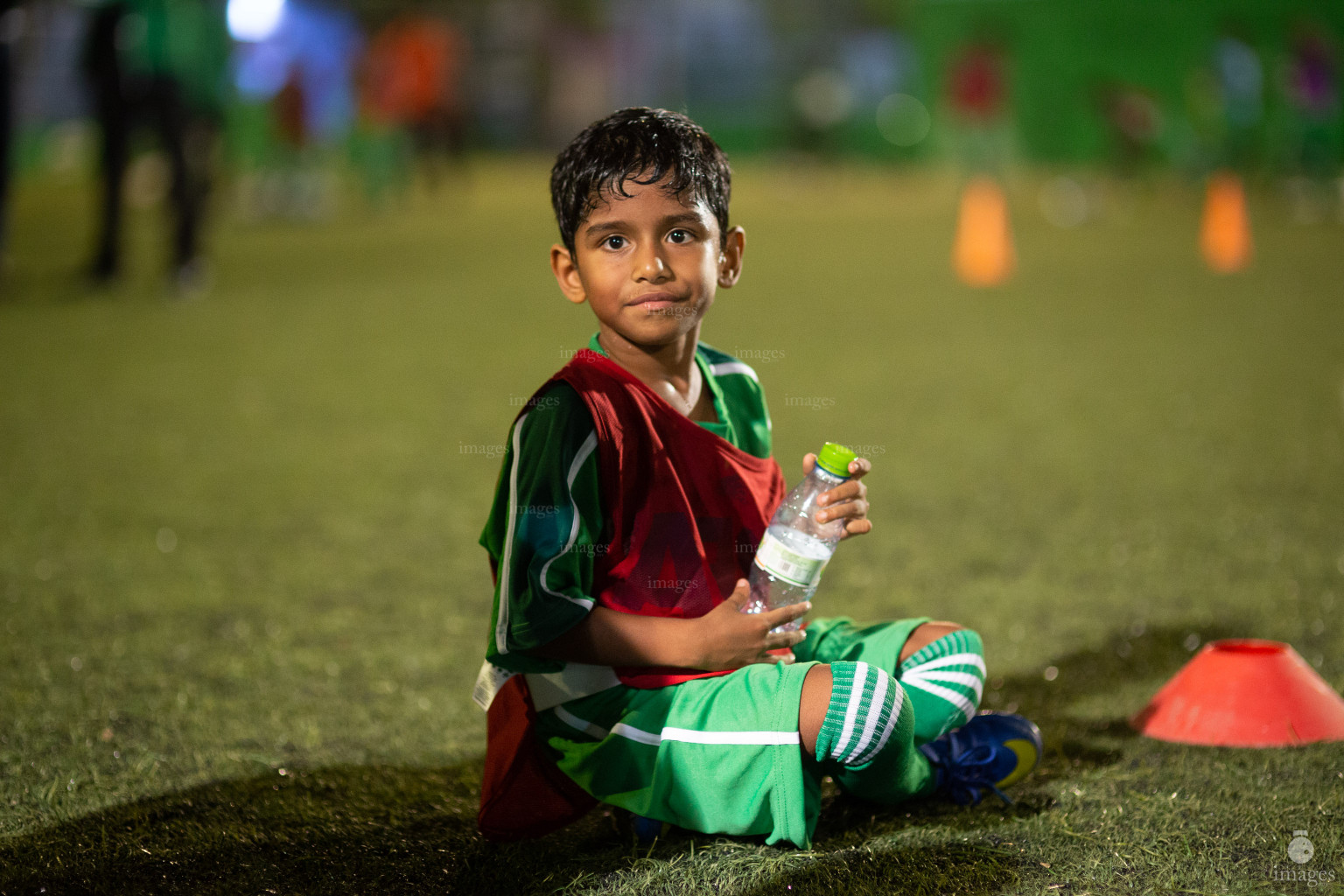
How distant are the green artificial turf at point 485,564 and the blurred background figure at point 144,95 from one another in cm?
40

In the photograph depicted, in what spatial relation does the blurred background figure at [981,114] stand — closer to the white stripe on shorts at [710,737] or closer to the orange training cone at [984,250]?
the orange training cone at [984,250]

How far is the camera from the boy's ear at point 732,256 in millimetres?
1711

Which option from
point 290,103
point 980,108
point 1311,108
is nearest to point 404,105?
point 290,103

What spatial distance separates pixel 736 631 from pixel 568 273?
0.51m

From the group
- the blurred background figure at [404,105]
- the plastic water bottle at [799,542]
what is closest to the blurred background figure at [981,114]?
the blurred background figure at [404,105]

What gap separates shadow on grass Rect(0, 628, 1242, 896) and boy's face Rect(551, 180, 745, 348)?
64 centimetres

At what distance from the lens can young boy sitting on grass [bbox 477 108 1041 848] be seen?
1.50 m

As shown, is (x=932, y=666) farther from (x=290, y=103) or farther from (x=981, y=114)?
(x=981, y=114)

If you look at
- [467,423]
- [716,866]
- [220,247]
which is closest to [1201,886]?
[716,866]

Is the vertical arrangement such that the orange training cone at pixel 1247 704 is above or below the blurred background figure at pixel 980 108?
below

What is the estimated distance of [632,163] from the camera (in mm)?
1574

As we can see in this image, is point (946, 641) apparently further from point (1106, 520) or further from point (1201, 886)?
point (1106, 520)

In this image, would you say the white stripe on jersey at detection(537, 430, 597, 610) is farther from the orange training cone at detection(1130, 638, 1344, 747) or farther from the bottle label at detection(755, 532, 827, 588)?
the orange training cone at detection(1130, 638, 1344, 747)

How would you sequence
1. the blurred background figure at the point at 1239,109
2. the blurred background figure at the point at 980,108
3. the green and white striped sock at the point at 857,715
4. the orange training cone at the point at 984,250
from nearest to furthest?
the green and white striped sock at the point at 857,715 → the orange training cone at the point at 984,250 → the blurred background figure at the point at 1239,109 → the blurred background figure at the point at 980,108
